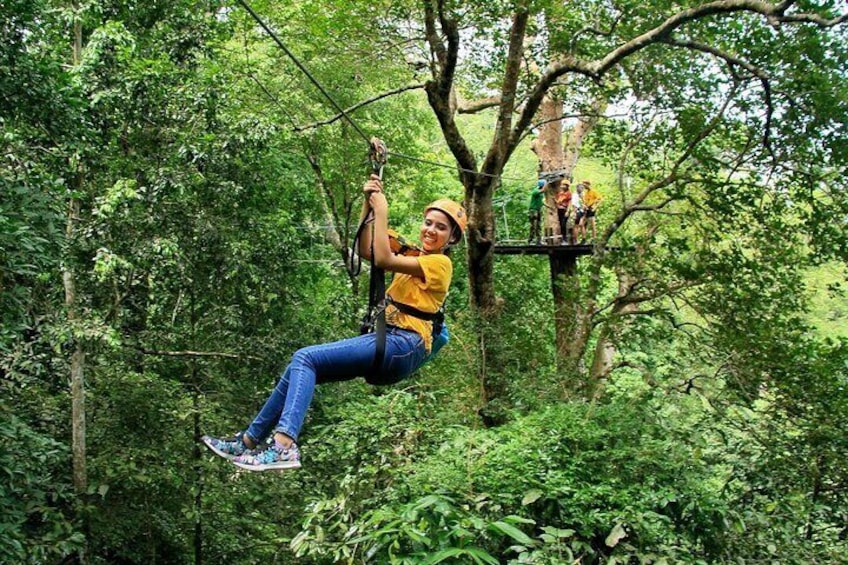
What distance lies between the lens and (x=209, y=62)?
6.00m

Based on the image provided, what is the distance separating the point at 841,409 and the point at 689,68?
3.53 meters

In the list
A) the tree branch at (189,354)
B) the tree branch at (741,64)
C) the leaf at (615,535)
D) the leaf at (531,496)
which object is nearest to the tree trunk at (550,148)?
the tree branch at (741,64)

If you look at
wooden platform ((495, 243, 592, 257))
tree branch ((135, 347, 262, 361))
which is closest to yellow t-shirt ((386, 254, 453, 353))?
tree branch ((135, 347, 262, 361))

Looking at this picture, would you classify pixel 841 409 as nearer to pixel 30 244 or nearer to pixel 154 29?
pixel 30 244

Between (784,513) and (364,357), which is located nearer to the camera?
(364,357)

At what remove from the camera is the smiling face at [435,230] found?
3195mm

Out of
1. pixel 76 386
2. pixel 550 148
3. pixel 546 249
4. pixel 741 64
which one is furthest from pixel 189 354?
pixel 550 148

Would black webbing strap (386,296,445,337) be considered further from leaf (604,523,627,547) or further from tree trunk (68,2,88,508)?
tree trunk (68,2,88,508)

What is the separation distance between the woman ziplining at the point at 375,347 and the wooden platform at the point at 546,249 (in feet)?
18.1

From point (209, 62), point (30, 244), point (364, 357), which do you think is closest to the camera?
point (364, 357)

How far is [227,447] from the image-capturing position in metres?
2.96

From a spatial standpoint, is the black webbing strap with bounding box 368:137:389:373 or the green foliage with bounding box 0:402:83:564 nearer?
the black webbing strap with bounding box 368:137:389:373

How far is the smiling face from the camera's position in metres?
3.20

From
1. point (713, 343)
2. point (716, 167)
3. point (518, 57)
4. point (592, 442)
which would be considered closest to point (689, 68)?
point (716, 167)
